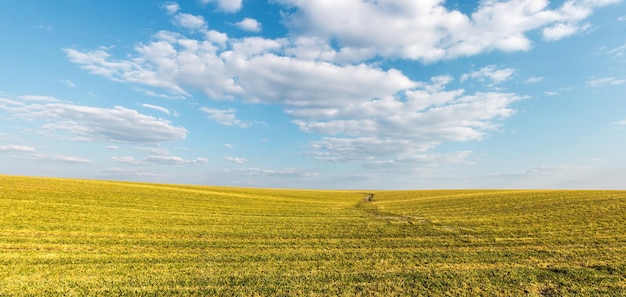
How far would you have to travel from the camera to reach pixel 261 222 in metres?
28.2

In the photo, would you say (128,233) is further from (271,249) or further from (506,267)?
(506,267)

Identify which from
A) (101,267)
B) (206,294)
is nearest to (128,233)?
(101,267)

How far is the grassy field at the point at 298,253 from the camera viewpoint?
1285 cm

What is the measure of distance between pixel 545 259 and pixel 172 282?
19212 mm

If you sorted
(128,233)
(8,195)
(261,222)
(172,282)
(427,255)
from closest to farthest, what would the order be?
(172,282), (427,255), (128,233), (261,222), (8,195)

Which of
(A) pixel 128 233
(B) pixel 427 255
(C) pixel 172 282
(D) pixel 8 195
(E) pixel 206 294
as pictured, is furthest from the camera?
(D) pixel 8 195

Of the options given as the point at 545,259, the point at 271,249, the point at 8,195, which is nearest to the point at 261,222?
the point at 271,249

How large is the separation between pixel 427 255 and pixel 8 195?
134ft

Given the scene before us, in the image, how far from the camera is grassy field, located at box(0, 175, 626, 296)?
42.2 ft

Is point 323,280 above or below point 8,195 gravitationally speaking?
below

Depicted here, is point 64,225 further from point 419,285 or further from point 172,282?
point 419,285

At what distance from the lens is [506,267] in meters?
15.5

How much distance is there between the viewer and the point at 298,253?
1778cm

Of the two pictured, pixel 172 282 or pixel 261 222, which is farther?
pixel 261 222
